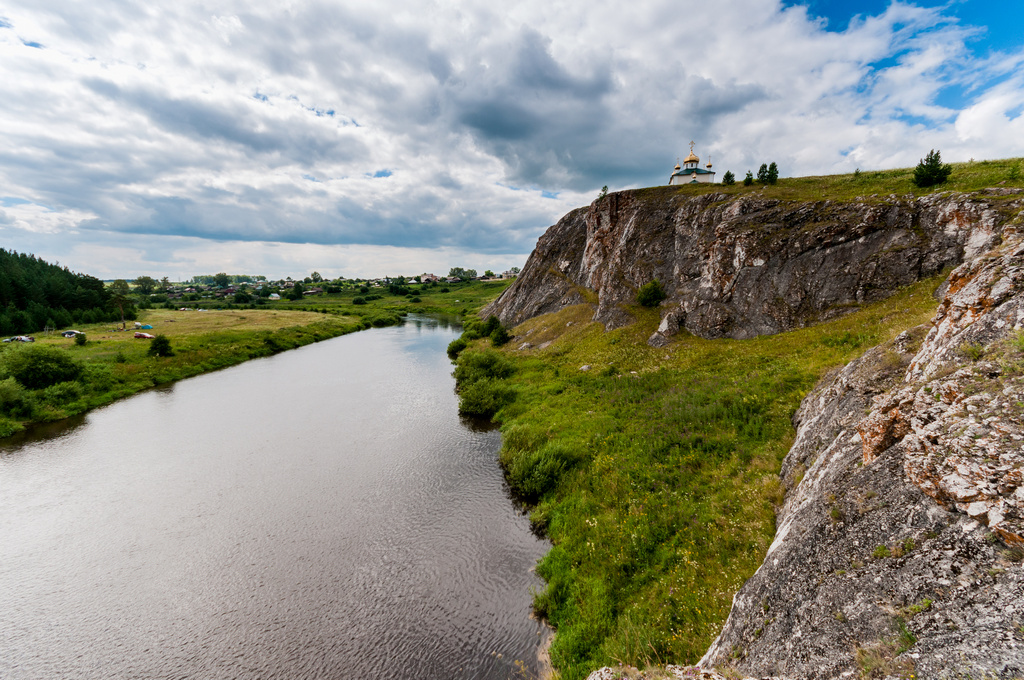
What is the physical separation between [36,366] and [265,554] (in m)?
46.2

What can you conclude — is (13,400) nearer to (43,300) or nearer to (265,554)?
(265,554)

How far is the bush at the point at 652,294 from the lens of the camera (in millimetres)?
45000

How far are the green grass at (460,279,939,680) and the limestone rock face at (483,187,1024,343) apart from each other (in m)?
2.71

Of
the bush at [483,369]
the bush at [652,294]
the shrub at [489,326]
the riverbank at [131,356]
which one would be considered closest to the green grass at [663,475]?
the bush at [483,369]

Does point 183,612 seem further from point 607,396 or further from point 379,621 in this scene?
point 607,396

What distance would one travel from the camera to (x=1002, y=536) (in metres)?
5.58

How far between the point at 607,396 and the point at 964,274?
19.4 meters

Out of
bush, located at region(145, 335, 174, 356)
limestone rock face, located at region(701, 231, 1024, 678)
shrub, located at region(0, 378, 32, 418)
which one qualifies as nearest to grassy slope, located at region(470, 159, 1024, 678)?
limestone rock face, located at region(701, 231, 1024, 678)

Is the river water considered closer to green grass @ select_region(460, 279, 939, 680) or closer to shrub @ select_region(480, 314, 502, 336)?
green grass @ select_region(460, 279, 939, 680)

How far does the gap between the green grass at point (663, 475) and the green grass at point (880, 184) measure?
10.6 meters

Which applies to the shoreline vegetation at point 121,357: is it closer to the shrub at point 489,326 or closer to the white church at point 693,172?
the shrub at point 489,326

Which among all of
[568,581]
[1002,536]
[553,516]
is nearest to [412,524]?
[553,516]

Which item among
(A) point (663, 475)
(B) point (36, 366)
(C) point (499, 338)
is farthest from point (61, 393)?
(A) point (663, 475)

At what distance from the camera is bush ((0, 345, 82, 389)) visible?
38750mm
